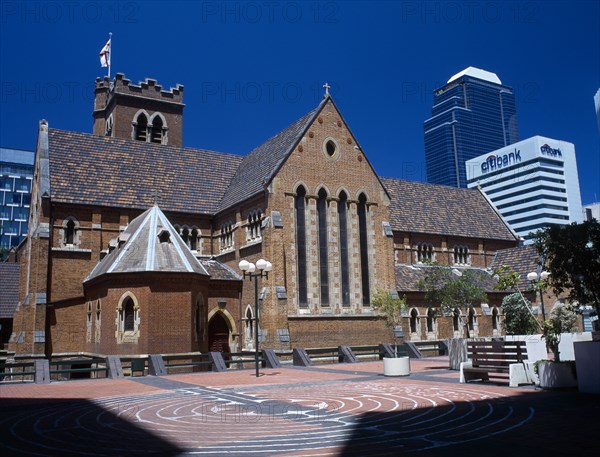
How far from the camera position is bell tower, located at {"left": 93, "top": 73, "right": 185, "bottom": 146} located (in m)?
52.3

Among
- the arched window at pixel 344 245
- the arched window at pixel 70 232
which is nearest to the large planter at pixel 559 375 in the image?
the arched window at pixel 344 245

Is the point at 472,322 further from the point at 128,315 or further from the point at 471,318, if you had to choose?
the point at 128,315

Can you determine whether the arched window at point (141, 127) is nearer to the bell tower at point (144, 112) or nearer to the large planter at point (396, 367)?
the bell tower at point (144, 112)

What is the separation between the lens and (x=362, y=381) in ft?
71.7

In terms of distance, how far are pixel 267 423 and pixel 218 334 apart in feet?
79.0

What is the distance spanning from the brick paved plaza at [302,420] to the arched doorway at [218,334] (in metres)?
14.4

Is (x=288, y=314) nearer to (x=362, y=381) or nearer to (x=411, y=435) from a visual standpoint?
(x=362, y=381)

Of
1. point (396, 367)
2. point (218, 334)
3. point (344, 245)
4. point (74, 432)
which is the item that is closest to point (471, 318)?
point (344, 245)

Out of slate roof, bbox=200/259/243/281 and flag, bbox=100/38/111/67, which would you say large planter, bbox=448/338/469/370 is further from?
flag, bbox=100/38/111/67

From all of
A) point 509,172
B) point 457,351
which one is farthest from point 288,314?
point 509,172

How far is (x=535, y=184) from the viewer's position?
7146 inches

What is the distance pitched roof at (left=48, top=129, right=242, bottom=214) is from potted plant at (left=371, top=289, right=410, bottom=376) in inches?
654

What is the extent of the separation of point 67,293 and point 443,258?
101 feet

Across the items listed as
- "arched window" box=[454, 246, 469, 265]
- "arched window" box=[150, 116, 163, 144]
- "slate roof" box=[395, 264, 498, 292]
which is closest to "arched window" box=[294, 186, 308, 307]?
"slate roof" box=[395, 264, 498, 292]
